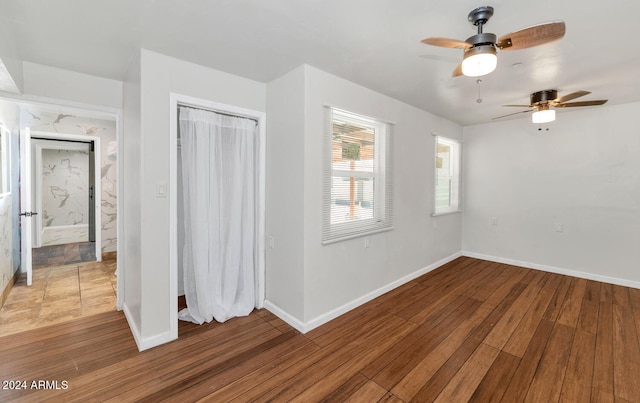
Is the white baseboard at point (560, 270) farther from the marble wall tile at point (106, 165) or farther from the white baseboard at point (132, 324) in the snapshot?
the marble wall tile at point (106, 165)

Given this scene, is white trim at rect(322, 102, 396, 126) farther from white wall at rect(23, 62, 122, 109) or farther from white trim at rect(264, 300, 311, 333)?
white wall at rect(23, 62, 122, 109)

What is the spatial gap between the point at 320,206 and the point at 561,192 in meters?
4.08

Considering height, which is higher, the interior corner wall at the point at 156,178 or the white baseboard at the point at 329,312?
the interior corner wall at the point at 156,178

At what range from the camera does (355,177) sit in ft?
10.6

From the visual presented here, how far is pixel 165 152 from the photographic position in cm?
238

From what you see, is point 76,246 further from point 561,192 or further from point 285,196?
point 561,192

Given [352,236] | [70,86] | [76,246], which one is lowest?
[76,246]

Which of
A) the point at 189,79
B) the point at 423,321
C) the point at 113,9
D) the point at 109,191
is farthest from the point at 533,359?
the point at 109,191

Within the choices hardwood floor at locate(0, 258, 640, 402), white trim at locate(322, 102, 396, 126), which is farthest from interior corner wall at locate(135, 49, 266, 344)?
white trim at locate(322, 102, 396, 126)

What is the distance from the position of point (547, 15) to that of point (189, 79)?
276 centimetres

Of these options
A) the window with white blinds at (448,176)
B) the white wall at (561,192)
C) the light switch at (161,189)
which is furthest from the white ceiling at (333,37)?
the window with white blinds at (448,176)

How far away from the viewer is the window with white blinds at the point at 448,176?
4871 millimetres

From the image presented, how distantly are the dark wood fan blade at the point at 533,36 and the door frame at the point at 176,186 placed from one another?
7.26 feet

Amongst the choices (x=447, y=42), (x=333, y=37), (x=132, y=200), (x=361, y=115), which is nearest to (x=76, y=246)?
(x=132, y=200)
